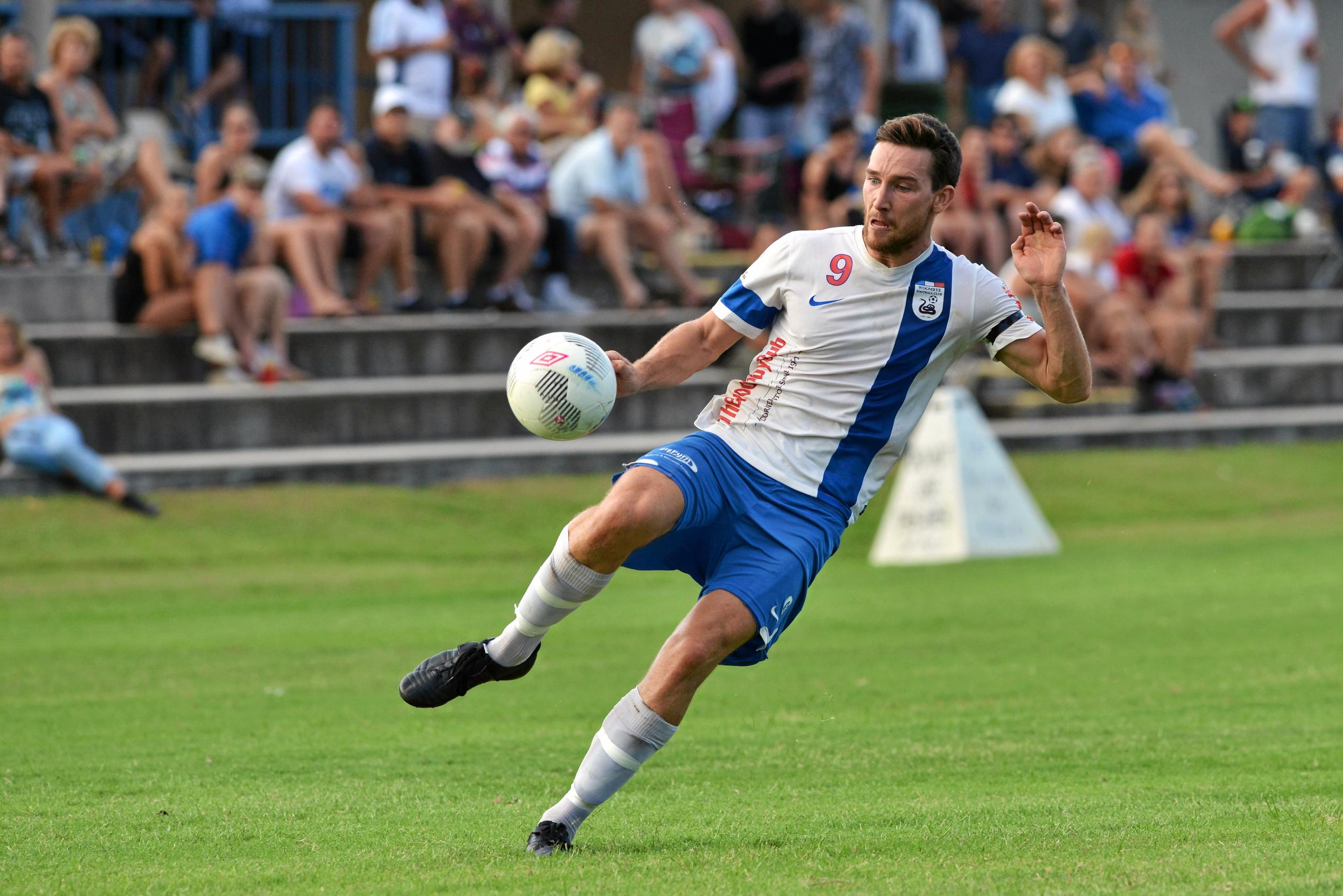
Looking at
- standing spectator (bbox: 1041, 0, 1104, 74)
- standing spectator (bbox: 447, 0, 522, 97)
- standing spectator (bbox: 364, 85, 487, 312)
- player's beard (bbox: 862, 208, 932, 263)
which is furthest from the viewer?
standing spectator (bbox: 1041, 0, 1104, 74)

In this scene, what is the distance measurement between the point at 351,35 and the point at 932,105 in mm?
7375

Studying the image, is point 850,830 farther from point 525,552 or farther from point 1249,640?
point 525,552

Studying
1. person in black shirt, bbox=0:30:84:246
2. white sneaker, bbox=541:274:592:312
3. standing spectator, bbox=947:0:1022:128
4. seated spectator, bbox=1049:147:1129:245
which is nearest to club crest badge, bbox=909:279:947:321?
person in black shirt, bbox=0:30:84:246

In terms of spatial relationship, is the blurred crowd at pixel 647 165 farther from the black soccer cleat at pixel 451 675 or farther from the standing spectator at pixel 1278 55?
the black soccer cleat at pixel 451 675

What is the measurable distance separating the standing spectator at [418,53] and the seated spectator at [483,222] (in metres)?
0.95

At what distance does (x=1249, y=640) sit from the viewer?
34.6 feet

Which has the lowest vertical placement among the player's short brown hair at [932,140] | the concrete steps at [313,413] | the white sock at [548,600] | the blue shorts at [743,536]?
the concrete steps at [313,413]

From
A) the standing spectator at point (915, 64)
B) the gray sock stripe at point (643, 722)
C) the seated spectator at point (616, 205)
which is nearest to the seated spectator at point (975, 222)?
the seated spectator at point (616, 205)

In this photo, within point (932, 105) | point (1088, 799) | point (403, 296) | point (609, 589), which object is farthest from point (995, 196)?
point (1088, 799)

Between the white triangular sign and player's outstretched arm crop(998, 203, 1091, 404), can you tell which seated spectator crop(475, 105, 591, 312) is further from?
player's outstretched arm crop(998, 203, 1091, 404)

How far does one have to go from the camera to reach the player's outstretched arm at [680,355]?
6109mm

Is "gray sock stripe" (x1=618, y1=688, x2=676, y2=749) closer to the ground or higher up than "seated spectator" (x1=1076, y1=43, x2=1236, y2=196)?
closer to the ground

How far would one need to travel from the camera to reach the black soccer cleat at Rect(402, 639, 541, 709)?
6.11 meters

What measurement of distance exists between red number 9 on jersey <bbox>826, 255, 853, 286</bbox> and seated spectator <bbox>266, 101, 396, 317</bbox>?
37.0 ft
